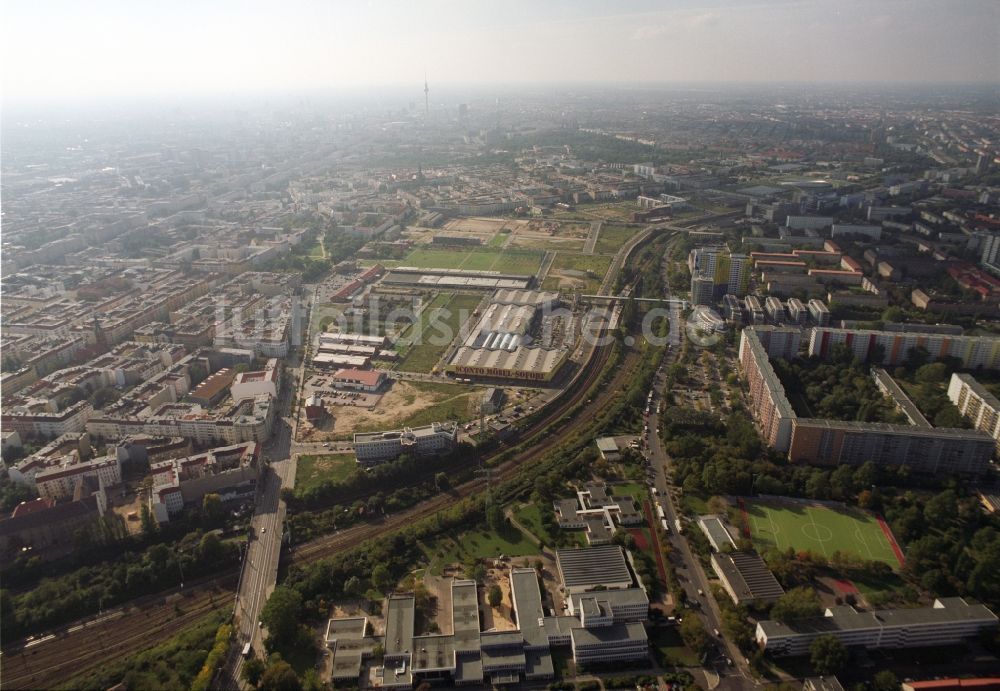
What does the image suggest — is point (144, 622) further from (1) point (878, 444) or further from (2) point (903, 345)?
(2) point (903, 345)

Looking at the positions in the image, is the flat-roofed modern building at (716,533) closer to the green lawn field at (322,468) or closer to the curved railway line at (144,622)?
the curved railway line at (144,622)

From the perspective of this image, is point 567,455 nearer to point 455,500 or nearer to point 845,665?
point 455,500

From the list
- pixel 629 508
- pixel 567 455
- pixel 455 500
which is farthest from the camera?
pixel 567 455

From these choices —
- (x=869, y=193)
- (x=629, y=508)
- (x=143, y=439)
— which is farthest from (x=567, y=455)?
(x=869, y=193)

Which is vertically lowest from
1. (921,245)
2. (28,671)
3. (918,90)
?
(28,671)

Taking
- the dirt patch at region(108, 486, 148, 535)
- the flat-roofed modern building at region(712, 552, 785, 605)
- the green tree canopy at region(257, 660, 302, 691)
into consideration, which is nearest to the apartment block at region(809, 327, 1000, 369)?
the flat-roofed modern building at region(712, 552, 785, 605)

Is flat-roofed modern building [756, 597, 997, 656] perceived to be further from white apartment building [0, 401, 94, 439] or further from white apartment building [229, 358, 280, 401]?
white apartment building [0, 401, 94, 439]
